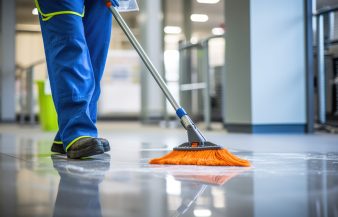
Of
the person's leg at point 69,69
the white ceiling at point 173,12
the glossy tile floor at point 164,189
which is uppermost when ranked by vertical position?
the white ceiling at point 173,12

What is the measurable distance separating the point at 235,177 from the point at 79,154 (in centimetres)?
61

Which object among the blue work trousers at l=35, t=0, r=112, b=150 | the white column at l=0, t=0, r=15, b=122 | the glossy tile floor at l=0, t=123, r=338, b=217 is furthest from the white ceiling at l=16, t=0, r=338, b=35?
the glossy tile floor at l=0, t=123, r=338, b=217

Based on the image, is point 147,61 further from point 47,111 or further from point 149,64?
point 47,111

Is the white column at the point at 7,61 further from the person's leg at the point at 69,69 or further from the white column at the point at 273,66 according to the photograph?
the person's leg at the point at 69,69

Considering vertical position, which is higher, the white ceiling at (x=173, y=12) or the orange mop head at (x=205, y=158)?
the white ceiling at (x=173, y=12)

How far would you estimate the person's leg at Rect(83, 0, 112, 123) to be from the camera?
1938 millimetres

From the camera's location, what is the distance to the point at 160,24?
765cm

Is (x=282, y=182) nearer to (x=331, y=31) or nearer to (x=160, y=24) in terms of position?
(x=331, y=31)

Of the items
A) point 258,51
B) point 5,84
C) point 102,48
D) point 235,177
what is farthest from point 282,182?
point 5,84

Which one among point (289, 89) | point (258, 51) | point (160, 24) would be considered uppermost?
point (160, 24)

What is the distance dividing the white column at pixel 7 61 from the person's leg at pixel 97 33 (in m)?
7.80

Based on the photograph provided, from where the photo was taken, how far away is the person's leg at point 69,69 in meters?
1.65

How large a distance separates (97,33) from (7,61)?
8.05m

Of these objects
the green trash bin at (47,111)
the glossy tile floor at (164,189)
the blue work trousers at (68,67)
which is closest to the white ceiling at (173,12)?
the green trash bin at (47,111)
